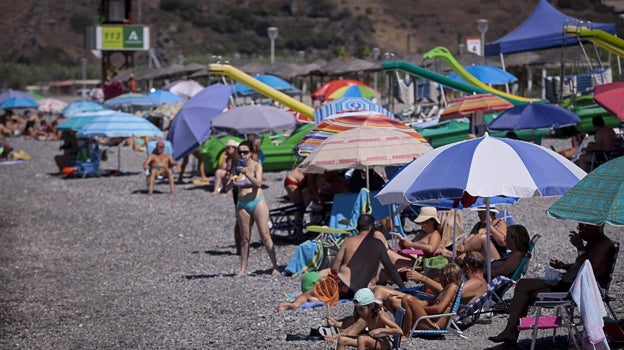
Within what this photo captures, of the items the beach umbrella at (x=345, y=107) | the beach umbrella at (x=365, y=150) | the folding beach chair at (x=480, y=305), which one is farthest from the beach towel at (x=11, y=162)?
the folding beach chair at (x=480, y=305)

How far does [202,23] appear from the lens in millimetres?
105062

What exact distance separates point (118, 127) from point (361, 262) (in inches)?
512

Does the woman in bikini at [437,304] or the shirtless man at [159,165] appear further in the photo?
the shirtless man at [159,165]

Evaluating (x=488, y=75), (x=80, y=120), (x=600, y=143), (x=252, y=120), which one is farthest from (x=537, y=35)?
(x=600, y=143)

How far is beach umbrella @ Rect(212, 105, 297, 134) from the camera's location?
56.0 ft

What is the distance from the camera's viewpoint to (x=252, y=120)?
17.4m

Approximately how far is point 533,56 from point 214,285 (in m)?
19.4

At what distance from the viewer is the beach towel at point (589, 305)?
19.6 ft

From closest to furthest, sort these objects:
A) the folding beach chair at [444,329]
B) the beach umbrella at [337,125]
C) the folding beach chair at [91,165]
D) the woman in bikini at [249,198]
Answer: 1. the folding beach chair at [444,329]
2. the woman in bikini at [249,198]
3. the beach umbrella at [337,125]
4. the folding beach chair at [91,165]

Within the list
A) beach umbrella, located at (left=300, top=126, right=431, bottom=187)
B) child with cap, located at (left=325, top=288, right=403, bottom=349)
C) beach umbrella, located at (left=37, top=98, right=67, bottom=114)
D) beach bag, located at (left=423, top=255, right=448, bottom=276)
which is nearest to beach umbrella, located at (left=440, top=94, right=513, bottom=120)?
beach umbrella, located at (left=300, top=126, right=431, bottom=187)

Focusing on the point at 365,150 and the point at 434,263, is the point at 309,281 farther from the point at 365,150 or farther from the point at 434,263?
the point at 365,150

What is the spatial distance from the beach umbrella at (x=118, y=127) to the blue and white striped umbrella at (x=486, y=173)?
13196 mm

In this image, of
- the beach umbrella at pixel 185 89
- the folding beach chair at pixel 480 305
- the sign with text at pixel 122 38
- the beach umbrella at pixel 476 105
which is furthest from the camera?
the sign with text at pixel 122 38

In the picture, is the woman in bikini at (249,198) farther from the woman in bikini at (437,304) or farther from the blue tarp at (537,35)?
the blue tarp at (537,35)
